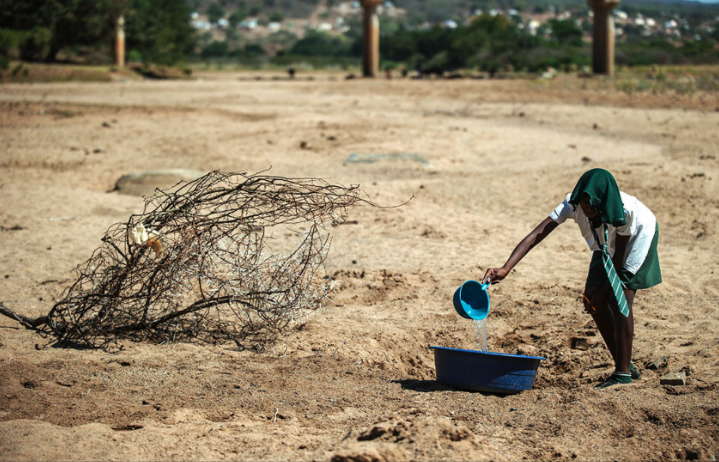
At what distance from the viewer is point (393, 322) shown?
5.23m

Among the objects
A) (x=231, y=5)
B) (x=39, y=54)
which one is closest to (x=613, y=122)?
(x=39, y=54)

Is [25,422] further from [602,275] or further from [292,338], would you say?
[602,275]

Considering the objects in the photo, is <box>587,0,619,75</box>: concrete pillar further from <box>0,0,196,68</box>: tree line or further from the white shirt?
the white shirt

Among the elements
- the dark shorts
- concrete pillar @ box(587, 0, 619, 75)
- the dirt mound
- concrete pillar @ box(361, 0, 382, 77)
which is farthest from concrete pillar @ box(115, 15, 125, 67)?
the dirt mound

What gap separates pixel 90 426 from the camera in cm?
352

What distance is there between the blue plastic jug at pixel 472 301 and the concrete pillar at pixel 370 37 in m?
27.6

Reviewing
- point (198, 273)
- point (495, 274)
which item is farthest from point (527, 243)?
point (198, 273)

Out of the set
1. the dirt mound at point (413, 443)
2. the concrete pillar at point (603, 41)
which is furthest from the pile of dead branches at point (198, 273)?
the concrete pillar at point (603, 41)

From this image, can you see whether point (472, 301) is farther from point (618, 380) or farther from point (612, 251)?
point (618, 380)

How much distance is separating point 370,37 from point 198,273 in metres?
27.5

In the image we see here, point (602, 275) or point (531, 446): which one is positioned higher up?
point (602, 275)

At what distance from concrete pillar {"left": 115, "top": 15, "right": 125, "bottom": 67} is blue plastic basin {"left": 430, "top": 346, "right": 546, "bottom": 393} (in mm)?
32458

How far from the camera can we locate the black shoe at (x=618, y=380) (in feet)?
13.0

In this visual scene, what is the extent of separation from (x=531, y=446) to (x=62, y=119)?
45.1 feet
